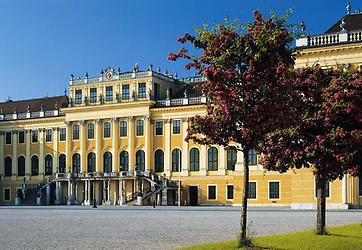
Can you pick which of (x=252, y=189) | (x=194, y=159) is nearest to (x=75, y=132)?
(x=194, y=159)

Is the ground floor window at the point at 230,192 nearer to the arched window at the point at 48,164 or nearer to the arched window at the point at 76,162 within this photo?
the arched window at the point at 76,162

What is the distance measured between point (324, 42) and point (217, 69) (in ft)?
149

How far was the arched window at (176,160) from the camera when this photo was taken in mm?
83750

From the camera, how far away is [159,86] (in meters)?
87.4

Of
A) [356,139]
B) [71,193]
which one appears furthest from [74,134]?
[356,139]

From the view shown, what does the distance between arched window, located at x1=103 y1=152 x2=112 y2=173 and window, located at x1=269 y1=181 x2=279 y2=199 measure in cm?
2415

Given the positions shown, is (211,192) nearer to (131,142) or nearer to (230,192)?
(230,192)

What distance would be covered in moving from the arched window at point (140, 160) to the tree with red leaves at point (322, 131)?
201 ft

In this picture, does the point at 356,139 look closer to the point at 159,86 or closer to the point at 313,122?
the point at 313,122

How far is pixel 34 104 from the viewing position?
101 metres

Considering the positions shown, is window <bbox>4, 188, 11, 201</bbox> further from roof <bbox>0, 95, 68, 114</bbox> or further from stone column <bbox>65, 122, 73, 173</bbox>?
roof <bbox>0, 95, 68, 114</bbox>

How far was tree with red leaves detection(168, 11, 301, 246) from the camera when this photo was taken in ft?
59.2

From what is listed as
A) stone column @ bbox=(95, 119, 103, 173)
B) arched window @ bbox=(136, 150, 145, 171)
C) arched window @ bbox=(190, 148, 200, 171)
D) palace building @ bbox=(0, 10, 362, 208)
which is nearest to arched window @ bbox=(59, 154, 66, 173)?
palace building @ bbox=(0, 10, 362, 208)

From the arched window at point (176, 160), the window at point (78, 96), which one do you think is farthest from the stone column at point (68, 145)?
the arched window at point (176, 160)
